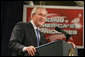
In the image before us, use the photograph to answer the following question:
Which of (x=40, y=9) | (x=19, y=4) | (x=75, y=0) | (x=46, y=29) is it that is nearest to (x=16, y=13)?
(x=19, y=4)

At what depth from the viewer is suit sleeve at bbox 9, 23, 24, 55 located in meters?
1.56

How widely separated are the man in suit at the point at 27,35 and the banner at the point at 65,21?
194cm

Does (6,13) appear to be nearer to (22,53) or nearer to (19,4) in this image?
(19,4)

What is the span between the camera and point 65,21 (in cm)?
393

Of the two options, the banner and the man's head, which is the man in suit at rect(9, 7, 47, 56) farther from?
the banner

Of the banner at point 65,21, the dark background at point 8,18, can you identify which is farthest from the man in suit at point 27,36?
the banner at point 65,21

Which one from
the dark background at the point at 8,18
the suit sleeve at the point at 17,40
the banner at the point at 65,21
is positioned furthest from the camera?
the banner at the point at 65,21

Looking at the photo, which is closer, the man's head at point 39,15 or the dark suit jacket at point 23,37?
the dark suit jacket at point 23,37

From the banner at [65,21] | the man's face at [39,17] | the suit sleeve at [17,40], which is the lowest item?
the banner at [65,21]

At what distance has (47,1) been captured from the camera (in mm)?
4129

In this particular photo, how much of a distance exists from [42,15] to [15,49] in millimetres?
434

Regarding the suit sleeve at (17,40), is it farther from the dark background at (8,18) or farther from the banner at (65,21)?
the banner at (65,21)

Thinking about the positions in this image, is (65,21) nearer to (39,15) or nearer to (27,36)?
(39,15)

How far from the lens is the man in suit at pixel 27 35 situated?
1598mm
